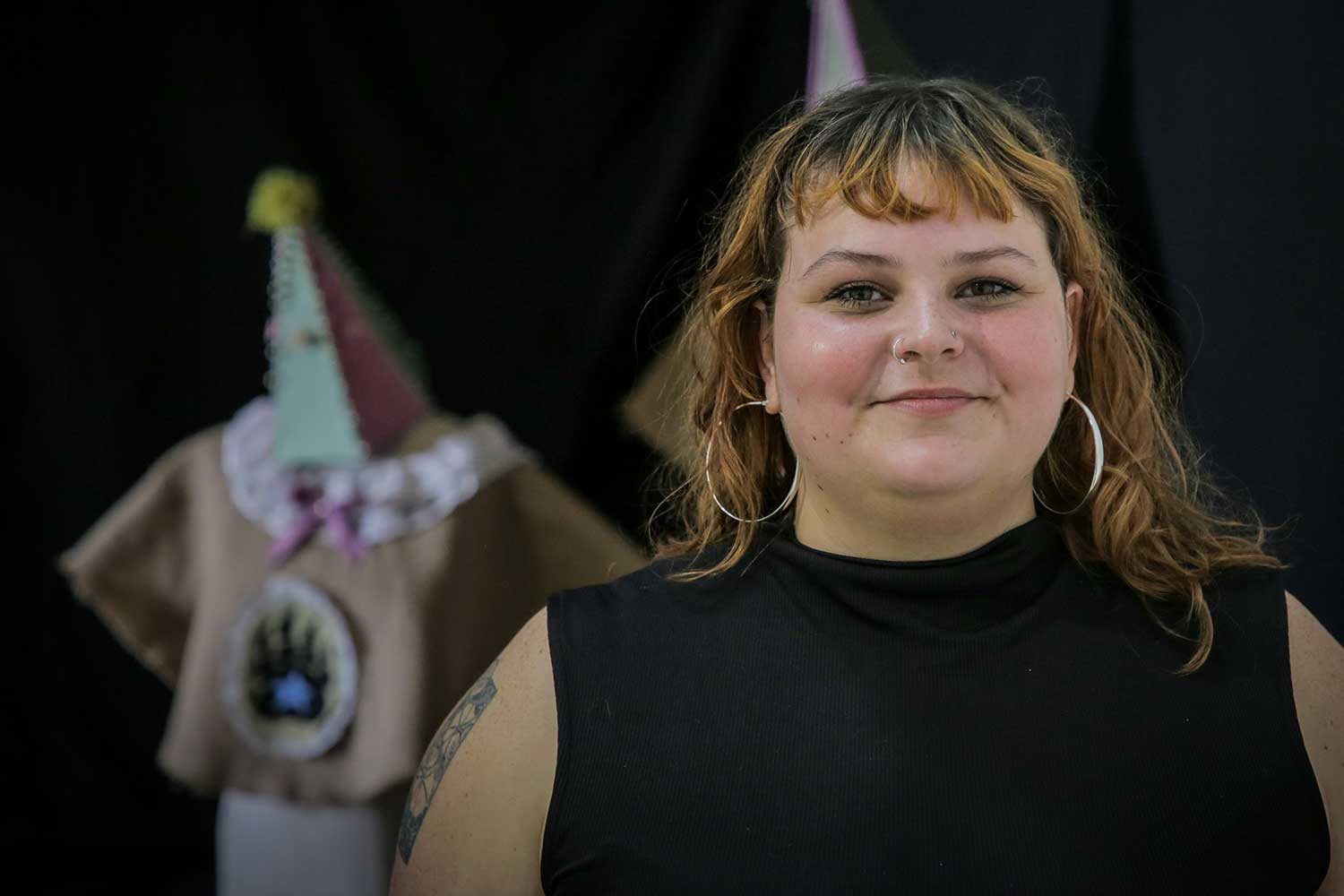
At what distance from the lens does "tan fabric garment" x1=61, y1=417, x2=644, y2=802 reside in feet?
5.35

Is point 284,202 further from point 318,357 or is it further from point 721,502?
point 721,502

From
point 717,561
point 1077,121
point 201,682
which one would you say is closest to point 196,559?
point 201,682

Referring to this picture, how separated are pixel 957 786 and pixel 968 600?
0.54 feet

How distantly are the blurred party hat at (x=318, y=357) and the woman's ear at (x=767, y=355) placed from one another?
0.68 m

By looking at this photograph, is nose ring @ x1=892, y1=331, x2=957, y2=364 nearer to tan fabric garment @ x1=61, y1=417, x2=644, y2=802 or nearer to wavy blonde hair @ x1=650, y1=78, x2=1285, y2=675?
wavy blonde hair @ x1=650, y1=78, x2=1285, y2=675

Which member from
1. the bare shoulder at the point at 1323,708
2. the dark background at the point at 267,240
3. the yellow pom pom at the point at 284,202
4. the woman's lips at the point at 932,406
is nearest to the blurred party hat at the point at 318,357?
the yellow pom pom at the point at 284,202

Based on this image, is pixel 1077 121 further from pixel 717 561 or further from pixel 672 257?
pixel 717 561

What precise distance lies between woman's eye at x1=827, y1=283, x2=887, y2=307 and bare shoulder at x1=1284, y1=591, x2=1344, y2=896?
1.60ft

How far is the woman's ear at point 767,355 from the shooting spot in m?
1.21

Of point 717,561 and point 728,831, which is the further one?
point 717,561

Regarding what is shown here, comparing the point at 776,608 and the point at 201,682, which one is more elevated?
the point at 776,608

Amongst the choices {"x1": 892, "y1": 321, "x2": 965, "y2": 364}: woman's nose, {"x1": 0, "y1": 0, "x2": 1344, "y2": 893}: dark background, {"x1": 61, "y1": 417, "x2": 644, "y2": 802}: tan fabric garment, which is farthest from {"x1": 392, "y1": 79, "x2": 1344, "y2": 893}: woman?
{"x1": 0, "y1": 0, "x2": 1344, "y2": 893}: dark background

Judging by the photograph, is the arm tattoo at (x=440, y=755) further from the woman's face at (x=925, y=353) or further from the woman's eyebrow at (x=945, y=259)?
the woman's eyebrow at (x=945, y=259)

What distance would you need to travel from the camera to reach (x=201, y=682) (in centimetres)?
167
